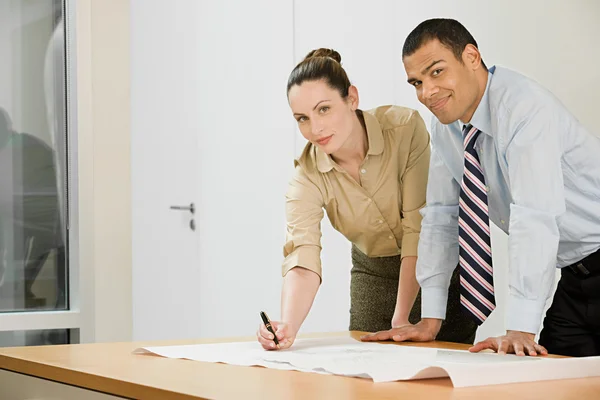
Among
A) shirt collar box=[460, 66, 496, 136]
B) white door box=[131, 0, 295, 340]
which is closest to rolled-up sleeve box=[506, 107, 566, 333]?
shirt collar box=[460, 66, 496, 136]

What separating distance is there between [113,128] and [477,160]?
2231 mm

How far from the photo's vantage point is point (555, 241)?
56.9 inches

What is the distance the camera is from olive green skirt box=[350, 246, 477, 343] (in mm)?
2088

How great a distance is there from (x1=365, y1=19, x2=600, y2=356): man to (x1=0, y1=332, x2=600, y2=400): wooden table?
19cm

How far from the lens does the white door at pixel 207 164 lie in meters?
3.59

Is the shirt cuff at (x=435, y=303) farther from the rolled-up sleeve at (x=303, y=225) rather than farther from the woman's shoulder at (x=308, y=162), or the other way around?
the woman's shoulder at (x=308, y=162)

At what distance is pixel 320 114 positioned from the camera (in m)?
1.89

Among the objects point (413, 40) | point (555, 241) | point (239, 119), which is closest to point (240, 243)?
point (239, 119)

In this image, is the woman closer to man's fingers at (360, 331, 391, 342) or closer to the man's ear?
man's fingers at (360, 331, 391, 342)

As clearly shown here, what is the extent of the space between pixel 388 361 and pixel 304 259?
63cm

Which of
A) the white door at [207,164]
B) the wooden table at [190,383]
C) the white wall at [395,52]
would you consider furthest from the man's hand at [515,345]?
the white door at [207,164]

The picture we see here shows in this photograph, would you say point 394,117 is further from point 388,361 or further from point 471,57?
point 388,361

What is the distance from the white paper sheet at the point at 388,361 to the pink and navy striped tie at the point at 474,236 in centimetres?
23

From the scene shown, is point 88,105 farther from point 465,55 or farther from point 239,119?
point 465,55
